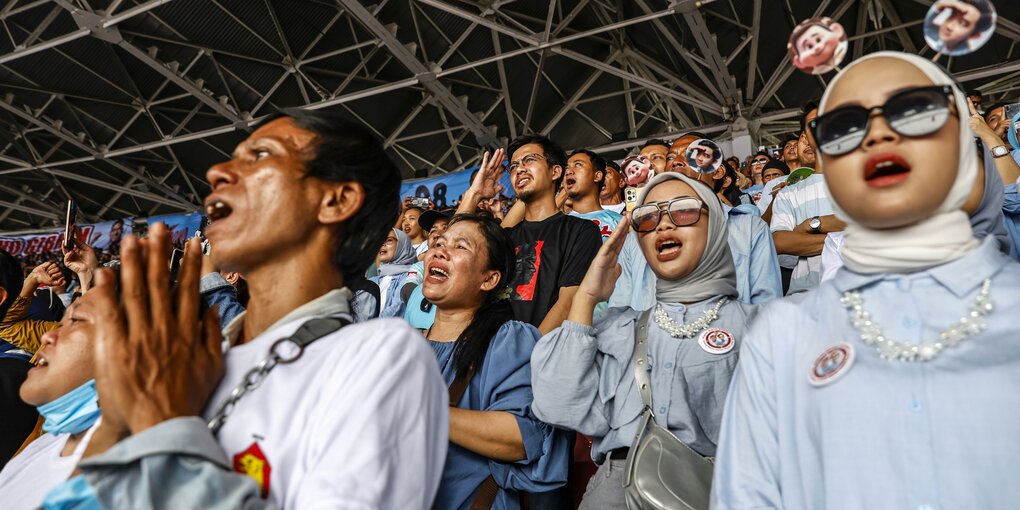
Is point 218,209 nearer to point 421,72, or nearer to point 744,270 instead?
point 744,270

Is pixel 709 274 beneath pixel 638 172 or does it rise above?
beneath

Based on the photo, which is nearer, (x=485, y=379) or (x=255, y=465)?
(x=255, y=465)

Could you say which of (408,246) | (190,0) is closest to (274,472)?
(408,246)

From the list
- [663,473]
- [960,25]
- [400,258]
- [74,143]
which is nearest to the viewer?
[960,25]

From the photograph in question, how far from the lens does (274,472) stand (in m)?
0.97

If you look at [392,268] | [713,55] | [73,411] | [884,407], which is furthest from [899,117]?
[713,55]

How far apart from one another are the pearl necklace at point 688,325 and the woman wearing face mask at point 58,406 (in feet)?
4.72

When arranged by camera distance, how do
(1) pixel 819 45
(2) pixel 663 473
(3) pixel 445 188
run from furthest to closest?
(3) pixel 445 188, (2) pixel 663 473, (1) pixel 819 45

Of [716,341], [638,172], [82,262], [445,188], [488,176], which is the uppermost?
[445,188]

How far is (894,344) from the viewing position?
112 centimetres

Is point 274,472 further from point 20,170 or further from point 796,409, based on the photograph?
point 20,170

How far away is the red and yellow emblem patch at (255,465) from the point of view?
96 cm

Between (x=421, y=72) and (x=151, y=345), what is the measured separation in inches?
394

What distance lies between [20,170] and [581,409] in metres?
16.0
